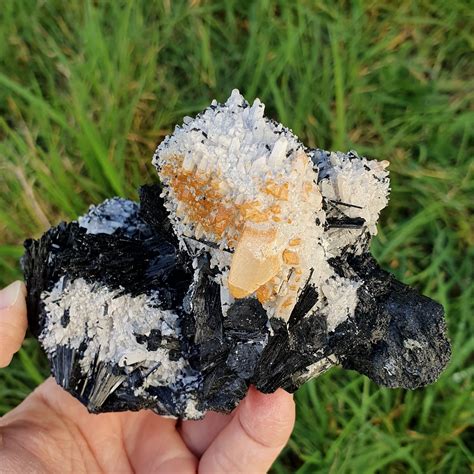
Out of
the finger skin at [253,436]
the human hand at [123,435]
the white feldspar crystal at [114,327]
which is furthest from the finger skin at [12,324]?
the finger skin at [253,436]

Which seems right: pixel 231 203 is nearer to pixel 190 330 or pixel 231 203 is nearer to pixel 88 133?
pixel 190 330

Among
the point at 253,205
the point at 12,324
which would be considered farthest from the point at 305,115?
the point at 12,324

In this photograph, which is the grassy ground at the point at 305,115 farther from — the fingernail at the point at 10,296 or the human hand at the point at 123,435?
the fingernail at the point at 10,296

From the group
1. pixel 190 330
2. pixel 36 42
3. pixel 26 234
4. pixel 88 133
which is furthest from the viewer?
pixel 36 42

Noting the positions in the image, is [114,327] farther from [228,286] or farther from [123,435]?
[123,435]

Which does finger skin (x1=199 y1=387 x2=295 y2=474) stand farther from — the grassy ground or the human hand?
the grassy ground

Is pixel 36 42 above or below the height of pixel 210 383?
above

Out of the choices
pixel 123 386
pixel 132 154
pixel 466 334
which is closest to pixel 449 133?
pixel 466 334
